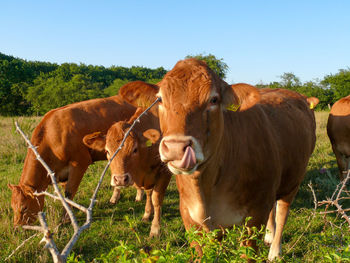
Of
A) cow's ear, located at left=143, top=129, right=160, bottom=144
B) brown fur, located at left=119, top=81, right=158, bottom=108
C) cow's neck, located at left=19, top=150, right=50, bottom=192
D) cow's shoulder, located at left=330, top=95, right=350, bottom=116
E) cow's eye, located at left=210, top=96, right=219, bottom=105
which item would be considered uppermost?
brown fur, located at left=119, top=81, right=158, bottom=108

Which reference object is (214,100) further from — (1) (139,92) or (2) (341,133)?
(2) (341,133)

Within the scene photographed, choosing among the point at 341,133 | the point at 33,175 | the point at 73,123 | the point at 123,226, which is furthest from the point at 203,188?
the point at 341,133

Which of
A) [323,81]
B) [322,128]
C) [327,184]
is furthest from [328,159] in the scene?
[323,81]

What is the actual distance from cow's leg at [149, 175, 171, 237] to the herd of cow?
0.06 feet

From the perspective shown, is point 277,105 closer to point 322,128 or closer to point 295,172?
point 295,172

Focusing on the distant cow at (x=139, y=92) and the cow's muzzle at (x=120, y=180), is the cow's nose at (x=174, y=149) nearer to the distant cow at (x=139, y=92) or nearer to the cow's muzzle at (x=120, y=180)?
the distant cow at (x=139, y=92)

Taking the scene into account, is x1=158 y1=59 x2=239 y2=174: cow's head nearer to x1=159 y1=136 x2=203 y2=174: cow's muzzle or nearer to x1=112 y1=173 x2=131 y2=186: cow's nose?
x1=159 y1=136 x2=203 y2=174: cow's muzzle

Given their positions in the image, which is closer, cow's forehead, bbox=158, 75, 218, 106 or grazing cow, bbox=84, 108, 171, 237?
cow's forehead, bbox=158, 75, 218, 106

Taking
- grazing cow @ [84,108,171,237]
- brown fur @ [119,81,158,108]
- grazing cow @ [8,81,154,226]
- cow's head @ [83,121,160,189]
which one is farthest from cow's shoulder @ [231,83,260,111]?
grazing cow @ [8,81,154,226]

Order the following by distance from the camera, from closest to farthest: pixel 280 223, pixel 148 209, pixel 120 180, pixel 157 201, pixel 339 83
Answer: pixel 280 223
pixel 120 180
pixel 157 201
pixel 148 209
pixel 339 83

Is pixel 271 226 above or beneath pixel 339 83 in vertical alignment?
beneath

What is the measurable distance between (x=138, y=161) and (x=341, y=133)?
495 centimetres

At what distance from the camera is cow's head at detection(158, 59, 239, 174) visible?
1.82 metres

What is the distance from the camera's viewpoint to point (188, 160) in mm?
1745
